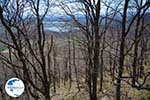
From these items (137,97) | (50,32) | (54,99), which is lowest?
(54,99)

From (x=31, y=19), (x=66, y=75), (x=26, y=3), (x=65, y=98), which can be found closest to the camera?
(x=26, y=3)

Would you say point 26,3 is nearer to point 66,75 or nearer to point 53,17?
point 53,17

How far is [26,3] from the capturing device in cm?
1160

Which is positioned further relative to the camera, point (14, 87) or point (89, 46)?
point (89, 46)

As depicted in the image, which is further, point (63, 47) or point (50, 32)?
point (63, 47)

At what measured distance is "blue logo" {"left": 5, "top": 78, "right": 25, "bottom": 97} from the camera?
760cm

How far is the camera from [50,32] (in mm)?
28188

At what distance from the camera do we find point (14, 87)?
771 centimetres

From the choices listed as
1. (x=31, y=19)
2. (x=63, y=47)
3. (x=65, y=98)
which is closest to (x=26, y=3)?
(x=31, y=19)

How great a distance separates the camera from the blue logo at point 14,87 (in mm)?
7602

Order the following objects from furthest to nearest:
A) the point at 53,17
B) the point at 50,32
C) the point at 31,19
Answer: the point at 50,32, the point at 53,17, the point at 31,19

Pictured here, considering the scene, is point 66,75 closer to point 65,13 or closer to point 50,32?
point 50,32

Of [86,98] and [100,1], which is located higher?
[100,1]

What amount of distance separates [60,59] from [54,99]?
61.5ft
